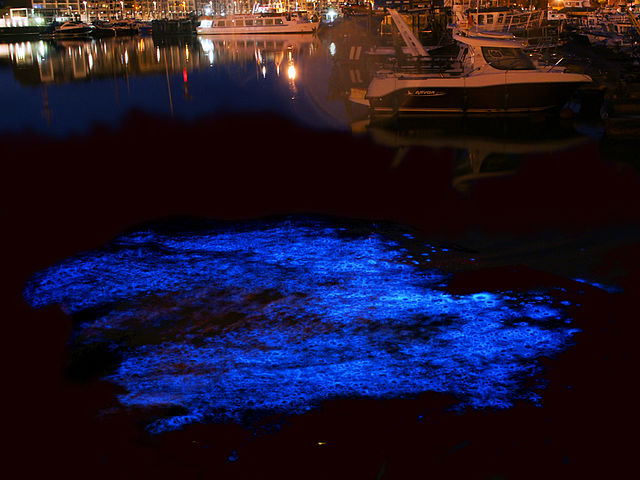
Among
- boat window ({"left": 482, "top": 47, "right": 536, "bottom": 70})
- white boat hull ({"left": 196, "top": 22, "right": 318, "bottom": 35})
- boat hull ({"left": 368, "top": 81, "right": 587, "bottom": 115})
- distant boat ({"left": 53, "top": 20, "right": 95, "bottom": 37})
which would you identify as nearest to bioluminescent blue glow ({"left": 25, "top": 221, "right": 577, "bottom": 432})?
boat hull ({"left": 368, "top": 81, "right": 587, "bottom": 115})

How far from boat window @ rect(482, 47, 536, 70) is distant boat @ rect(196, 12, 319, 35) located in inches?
2836

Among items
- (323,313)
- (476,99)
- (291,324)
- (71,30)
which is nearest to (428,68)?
(476,99)

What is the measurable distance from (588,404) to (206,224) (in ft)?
26.4

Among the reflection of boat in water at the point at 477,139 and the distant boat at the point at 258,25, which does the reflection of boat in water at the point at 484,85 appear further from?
the distant boat at the point at 258,25

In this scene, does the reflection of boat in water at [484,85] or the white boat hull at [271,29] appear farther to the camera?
the white boat hull at [271,29]

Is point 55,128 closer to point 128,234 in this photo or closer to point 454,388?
point 128,234

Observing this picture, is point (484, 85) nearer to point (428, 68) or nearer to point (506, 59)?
point (506, 59)

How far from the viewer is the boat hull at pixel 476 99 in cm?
2303

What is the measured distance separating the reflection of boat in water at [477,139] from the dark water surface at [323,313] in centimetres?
27

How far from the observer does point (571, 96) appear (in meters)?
23.4

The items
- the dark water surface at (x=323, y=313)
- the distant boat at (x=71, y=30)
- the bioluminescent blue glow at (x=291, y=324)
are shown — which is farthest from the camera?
the distant boat at (x=71, y=30)

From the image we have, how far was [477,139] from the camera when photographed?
2138 cm

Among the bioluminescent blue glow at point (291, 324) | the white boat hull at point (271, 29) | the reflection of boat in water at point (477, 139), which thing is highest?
the white boat hull at point (271, 29)

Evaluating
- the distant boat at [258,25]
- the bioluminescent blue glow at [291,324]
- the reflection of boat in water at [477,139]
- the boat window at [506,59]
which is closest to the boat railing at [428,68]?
the boat window at [506,59]
